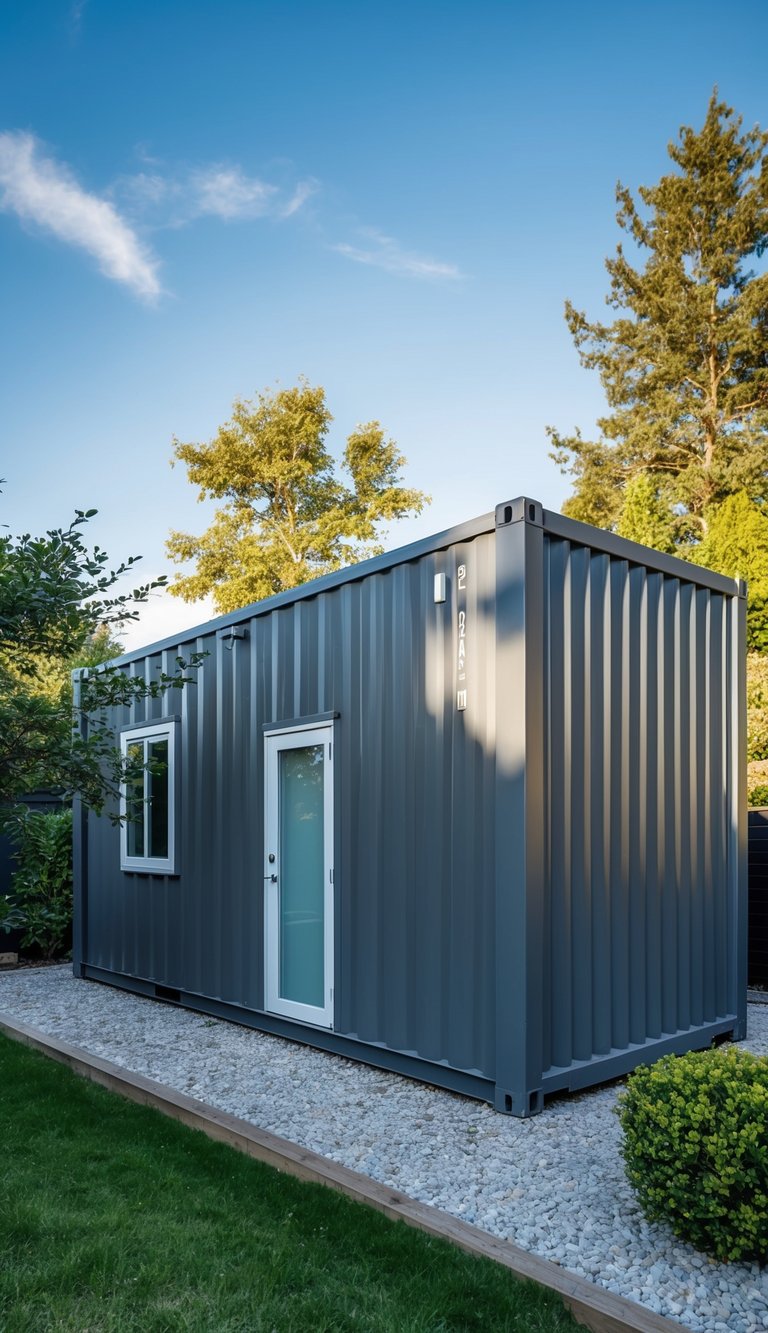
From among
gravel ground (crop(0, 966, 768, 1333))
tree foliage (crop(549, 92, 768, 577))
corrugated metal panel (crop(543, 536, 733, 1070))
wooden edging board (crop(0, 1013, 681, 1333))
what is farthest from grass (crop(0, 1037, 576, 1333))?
tree foliage (crop(549, 92, 768, 577))

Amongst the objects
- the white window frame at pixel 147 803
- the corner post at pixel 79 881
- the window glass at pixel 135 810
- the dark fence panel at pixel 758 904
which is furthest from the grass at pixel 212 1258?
the dark fence panel at pixel 758 904

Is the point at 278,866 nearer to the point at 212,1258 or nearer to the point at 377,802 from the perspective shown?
the point at 377,802

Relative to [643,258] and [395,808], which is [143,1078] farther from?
[643,258]

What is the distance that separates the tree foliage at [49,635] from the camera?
4.44m

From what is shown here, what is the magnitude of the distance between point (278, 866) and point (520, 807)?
219 centimetres

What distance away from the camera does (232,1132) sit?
3.73m

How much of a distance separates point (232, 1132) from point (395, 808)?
5.67ft

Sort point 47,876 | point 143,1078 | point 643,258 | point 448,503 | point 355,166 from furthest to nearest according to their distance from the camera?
point 448,503
point 643,258
point 355,166
point 47,876
point 143,1078

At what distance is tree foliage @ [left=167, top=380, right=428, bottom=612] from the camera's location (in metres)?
19.9

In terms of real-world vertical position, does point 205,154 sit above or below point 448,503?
above

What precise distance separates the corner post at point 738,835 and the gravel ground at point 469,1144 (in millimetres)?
309

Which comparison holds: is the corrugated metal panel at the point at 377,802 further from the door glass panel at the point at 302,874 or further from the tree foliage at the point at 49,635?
the tree foliage at the point at 49,635

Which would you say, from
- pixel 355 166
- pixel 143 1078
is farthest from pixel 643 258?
pixel 143 1078

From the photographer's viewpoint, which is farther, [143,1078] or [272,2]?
[272,2]
